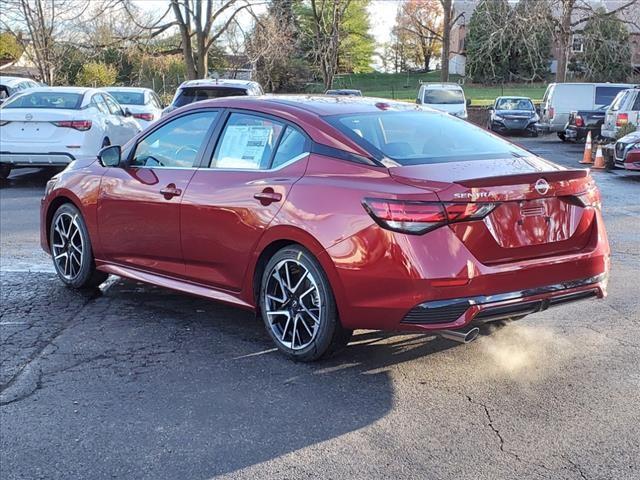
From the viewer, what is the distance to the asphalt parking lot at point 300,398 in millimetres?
3514

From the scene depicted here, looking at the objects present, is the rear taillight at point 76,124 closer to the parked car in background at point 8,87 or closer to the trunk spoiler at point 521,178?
the parked car in background at point 8,87

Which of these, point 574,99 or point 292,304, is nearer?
point 292,304

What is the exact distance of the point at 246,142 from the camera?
5160mm

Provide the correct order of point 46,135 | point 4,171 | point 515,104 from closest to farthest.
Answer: point 46,135
point 4,171
point 515,104

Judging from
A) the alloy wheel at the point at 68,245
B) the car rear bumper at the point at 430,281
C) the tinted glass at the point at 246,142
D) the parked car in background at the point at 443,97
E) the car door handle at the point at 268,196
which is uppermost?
the tinted glass at the point at 246,142

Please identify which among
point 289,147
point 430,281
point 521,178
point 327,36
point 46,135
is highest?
point 327,36

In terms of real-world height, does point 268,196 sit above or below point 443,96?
above

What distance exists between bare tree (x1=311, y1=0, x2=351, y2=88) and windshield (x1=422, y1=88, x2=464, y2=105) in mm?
17804

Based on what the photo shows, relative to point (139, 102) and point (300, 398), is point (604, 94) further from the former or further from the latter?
point (300, 398)

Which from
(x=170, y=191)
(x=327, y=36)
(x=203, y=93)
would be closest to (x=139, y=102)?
(x=203, y=93)

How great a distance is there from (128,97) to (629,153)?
1323cm

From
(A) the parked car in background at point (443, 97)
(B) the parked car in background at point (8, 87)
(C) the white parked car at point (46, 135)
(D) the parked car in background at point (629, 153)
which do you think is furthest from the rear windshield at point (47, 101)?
(A) the parked car in background at point (443, 97)

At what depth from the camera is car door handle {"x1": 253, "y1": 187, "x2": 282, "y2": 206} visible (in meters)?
4.70

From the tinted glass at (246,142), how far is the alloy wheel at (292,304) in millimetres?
739
